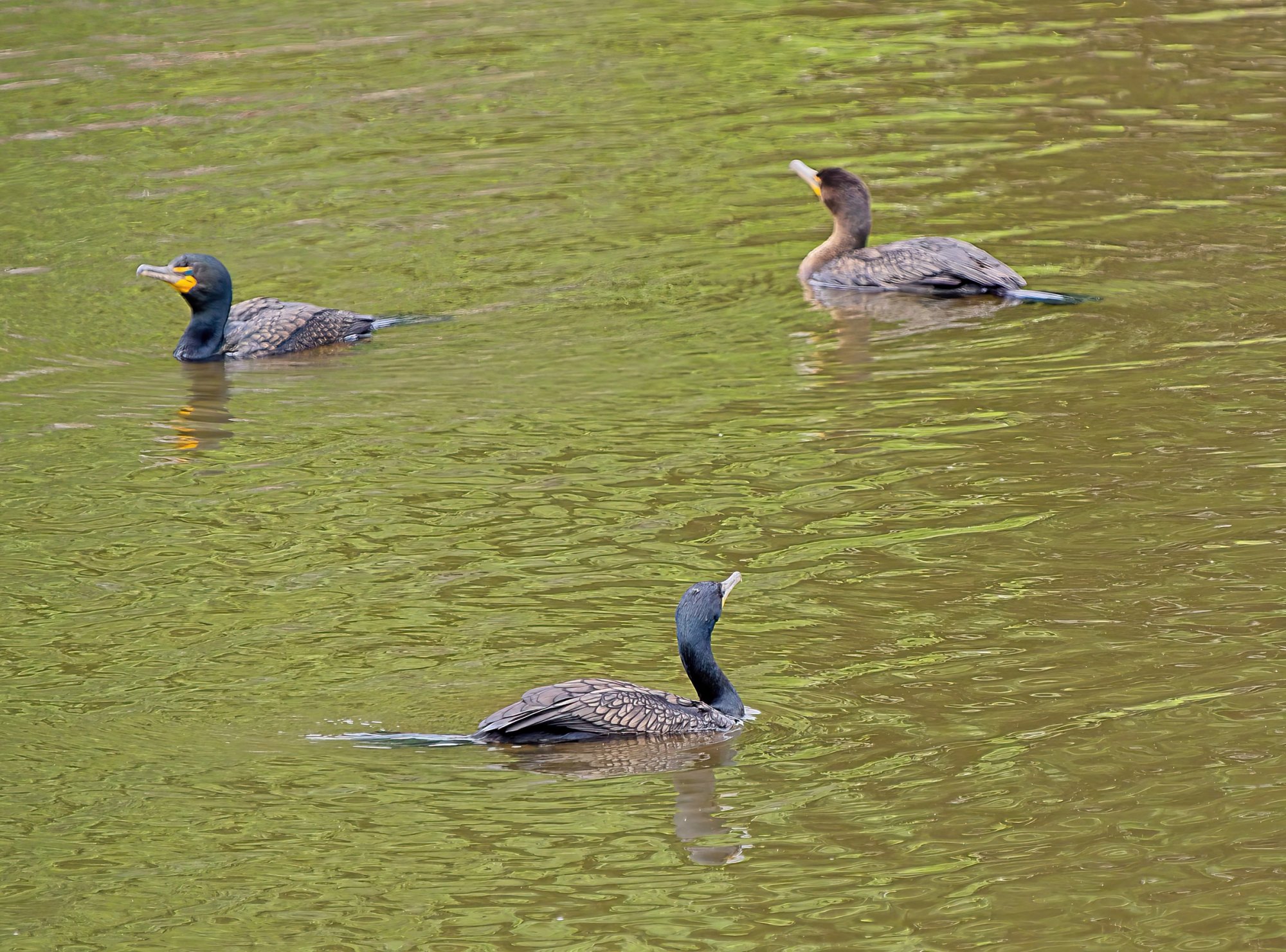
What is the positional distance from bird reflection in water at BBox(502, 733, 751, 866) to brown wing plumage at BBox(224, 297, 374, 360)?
21.0 feet

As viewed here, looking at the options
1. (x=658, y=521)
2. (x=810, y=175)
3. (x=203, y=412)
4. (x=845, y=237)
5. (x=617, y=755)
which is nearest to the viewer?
(x=617, y=755)

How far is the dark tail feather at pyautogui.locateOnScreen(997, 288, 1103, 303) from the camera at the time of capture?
1274 cm

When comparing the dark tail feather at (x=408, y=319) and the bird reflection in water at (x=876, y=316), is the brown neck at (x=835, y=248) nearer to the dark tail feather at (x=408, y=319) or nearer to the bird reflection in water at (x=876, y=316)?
the bird reflection in water at (x=876, y=316)

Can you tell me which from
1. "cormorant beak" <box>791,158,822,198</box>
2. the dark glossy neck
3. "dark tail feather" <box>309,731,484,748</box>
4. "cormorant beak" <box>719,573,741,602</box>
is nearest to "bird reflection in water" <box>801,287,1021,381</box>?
"cormorant beak" <box>791,158,822,198</box>

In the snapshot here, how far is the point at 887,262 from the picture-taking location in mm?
13664

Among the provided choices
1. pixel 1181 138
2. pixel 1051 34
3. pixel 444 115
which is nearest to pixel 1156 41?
pixel 1051 34

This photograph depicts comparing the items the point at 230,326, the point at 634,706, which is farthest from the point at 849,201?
the point at 634,706

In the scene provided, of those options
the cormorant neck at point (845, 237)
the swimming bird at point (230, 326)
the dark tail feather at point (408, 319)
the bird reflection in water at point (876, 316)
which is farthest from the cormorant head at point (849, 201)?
the swimming bird at point (230, 326)

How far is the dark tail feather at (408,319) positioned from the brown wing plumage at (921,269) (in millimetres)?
2790

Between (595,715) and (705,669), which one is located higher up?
(705,669)

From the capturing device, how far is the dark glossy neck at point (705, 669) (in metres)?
7.23

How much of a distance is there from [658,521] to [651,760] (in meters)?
2.45

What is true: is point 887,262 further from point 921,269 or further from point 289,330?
point 289,330

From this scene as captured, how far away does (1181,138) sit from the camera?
16.2 meters
